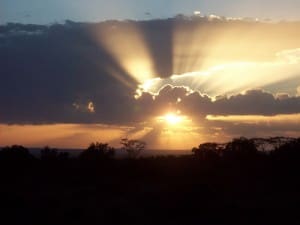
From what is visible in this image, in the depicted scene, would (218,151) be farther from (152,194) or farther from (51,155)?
(152,194)

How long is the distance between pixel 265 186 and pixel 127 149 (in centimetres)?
7723

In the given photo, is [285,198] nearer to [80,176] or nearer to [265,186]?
[265,186]

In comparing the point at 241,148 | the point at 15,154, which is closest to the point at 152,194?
the point at 15,154

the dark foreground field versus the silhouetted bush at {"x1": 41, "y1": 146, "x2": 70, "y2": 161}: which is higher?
the silhouetted bush at {"x1": 41, "y1": 146, "x2": 70, "y2": 161}

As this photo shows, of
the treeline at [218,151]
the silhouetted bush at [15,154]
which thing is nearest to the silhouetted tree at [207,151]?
the treeline at [218,151]

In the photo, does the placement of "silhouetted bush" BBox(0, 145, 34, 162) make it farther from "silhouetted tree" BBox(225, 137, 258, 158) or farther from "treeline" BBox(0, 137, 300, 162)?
"silhouetted tree" BBox(225, 137, 258, 158)

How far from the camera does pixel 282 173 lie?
63.0 m

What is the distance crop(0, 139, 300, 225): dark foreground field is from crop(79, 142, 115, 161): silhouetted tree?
8885 mm

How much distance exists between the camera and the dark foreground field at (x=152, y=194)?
3675 centimetres

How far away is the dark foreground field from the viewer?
36750 mm

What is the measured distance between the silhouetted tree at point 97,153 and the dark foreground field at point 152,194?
Result: 888 cm

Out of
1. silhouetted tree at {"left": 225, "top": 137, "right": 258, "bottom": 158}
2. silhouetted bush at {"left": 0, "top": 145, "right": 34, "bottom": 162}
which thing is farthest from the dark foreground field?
silhouetted tree at {"left": 225, "top": 137, "right": 258, "bottom": 158}

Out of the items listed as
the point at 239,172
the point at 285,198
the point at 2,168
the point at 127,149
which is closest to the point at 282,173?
the point at 239,172

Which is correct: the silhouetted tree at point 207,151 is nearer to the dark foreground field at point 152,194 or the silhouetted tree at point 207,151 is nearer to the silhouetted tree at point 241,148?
the silhouetted tree at point 241,148
